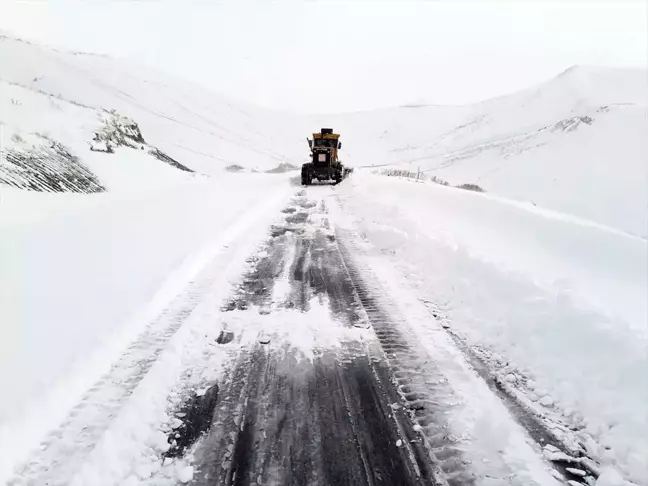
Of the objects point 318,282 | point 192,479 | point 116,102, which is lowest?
point 192,479

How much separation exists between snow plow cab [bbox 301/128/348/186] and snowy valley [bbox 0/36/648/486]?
30.4 ft

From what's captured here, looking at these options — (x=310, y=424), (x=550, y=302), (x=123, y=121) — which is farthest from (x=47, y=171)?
(x=123, y=121)

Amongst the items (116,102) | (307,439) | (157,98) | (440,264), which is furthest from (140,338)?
(157,98)

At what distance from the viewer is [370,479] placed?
243cm

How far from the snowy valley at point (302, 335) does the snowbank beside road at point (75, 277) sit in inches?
1.0

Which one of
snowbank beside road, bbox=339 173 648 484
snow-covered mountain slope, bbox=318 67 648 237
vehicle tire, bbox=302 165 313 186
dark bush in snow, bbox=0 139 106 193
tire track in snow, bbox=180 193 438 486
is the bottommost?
tire track in snow, bbox=180 193 438 486

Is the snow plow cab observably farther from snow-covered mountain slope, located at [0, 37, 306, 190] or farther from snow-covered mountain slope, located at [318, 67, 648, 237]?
snow-covered mountain slope, located at [318, 67, 648, 237]

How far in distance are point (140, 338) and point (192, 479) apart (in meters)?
2.02

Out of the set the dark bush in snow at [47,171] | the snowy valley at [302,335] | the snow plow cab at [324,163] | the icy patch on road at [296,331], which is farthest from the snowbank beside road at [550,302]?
the snow plow cab at [324,163]

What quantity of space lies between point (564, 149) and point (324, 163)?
69.3 feet

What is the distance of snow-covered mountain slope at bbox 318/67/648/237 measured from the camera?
21312 mm

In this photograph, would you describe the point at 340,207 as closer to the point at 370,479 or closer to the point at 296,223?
the point at 296,223

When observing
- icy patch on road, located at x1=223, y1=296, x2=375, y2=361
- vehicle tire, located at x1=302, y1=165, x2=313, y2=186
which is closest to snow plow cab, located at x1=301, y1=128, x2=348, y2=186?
vehicle tire, located at x1=302, y1=165, x2=313, y2=186

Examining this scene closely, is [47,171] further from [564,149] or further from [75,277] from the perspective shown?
[564,149]
